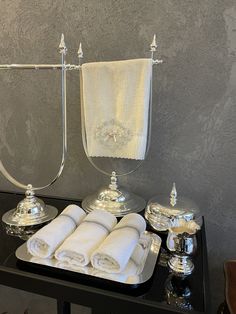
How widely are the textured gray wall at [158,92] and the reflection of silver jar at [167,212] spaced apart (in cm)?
16

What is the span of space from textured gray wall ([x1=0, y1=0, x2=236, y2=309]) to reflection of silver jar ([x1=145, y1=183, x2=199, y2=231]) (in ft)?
0.51

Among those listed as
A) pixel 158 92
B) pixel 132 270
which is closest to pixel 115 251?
pixel 132 270

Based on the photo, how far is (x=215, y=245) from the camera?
99 centimetres

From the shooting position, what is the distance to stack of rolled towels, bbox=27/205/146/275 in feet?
1.99

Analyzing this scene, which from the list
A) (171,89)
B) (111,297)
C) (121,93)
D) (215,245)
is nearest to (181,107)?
(171,89)

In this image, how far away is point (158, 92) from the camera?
0.94 meters

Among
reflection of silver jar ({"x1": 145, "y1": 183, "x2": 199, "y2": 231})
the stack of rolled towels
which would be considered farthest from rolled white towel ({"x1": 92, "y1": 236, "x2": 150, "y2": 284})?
reflection of silver jar ({"x1": 145, "y1": 183, "x2": 199, "y2": 231})

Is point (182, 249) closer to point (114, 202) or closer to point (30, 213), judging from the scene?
point (114, 202)

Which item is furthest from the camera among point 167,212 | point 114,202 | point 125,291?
point 114,202

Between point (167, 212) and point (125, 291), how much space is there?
277 mm

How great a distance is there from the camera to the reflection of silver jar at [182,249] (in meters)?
0.64

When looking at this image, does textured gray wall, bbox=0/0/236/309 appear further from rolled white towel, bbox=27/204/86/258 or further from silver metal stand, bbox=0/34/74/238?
rolled white towel, bbox=27/204/86/258

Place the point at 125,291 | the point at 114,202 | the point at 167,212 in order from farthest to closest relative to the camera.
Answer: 1. the point at 114,202
2. the point at 167,212
3. the point at 125,291

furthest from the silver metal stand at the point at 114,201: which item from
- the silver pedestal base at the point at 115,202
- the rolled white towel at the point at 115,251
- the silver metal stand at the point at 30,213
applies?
the rolled white towel at the point at 115,251
